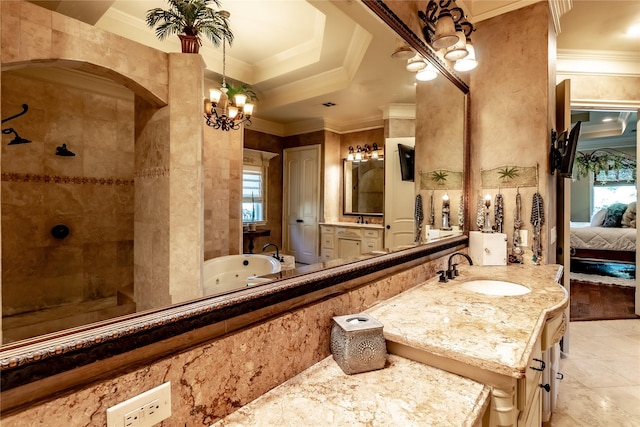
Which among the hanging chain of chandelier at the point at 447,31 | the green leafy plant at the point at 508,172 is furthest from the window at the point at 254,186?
the green leafy plant at the point at 508,172

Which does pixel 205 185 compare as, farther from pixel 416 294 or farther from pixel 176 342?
pixel 416 294

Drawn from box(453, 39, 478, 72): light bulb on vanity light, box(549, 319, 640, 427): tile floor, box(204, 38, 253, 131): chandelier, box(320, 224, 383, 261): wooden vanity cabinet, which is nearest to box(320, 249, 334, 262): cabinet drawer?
box(320, 224, 383, 261): wooden vanity cabinet

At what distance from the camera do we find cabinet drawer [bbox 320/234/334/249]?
4.01 ft

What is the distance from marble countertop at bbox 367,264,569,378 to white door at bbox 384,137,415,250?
0.27 meters

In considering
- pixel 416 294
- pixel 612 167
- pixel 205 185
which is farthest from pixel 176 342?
pixel 612 167

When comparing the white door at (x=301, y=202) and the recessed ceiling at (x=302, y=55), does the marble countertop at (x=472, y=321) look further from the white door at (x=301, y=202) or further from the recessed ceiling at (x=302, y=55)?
the recessed ceiling at (x=302, y=55)

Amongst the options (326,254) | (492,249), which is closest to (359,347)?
(326,254)

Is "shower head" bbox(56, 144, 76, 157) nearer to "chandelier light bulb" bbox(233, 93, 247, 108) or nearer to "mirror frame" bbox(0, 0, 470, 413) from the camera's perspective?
"mirror frame" bbox(0, 0, 470, 413)

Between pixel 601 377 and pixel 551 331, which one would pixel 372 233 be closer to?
pixel 551 331

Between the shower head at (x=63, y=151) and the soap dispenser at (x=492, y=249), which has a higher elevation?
the shower head at (x=63, y=151)

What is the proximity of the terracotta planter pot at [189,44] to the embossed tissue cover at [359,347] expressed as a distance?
847 mm

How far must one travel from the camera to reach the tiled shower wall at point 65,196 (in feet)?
1.62

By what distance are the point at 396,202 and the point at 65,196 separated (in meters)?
1.36

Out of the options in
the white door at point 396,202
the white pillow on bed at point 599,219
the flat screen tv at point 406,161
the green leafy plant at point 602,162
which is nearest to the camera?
the white door at point 396,202
